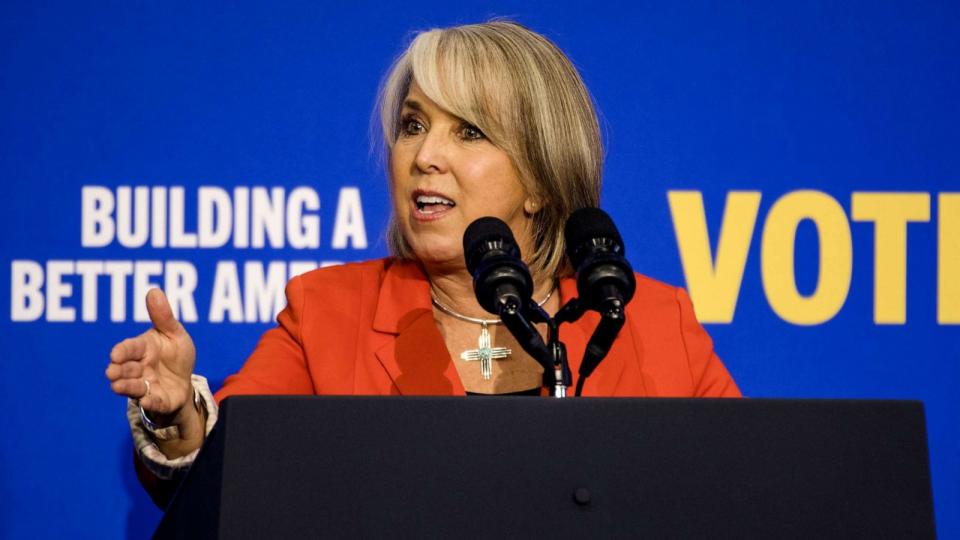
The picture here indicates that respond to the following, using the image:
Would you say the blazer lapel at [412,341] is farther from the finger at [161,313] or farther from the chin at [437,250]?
the finger at [161,313]

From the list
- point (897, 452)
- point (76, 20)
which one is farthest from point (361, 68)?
point (897, 452)

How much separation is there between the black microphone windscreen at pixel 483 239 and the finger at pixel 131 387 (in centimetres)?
41

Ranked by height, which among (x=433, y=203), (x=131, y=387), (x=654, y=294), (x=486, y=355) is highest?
(x=433, y=203)

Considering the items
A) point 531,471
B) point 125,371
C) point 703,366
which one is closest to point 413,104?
point 703,366

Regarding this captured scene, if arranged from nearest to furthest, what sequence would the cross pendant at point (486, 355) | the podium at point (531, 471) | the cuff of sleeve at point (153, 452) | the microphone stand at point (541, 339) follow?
the podium at point (531, 471)
the microphone stand at point (541, 339)
the cuff of sleeve at point (153, 452)
the cross pendant at point (486, 355)

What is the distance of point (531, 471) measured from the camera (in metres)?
1.03

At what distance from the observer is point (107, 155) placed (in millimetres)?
2275

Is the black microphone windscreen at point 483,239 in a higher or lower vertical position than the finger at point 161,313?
higher

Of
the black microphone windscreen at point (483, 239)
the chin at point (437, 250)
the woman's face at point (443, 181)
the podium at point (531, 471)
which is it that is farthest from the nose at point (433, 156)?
the podium at point (531, 471)

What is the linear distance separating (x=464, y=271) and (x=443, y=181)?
0.17 metres

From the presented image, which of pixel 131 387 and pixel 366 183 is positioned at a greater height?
pixel 366 183

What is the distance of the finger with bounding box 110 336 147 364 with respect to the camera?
1309 mm

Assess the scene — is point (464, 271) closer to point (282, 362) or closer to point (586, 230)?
point (282, 362)

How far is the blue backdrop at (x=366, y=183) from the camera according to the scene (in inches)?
89.3
